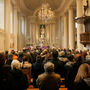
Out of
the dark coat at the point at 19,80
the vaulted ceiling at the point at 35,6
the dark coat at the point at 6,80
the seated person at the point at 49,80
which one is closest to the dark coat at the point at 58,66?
the seated person at the point at 49,80

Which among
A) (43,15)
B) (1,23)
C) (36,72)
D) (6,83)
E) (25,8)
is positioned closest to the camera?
(6,83)

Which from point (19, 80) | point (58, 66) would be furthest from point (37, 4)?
point (19, 80)

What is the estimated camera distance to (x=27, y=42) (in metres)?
30.8

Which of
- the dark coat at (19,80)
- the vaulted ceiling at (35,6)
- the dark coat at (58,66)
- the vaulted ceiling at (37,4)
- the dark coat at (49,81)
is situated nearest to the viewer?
the dark coat at (19,80)

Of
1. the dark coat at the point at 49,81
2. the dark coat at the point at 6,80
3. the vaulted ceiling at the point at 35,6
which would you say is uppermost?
the vaulted ceiling at the point at 35,6

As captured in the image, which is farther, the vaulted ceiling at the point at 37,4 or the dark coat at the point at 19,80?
the vaulted ceiling at the point at 37,4

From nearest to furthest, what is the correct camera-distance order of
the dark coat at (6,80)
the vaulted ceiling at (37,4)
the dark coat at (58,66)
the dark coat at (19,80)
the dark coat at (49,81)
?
the dark coat at (6,80), the dark coat at (19,80), the dark coat at (49,81), the dark coat at (58,66), the vaulted ceiling at (37,4)

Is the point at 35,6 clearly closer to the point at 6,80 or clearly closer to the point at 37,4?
the point at 37,4

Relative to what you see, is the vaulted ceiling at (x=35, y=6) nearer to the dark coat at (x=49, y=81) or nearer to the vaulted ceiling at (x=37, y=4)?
the vaulted ceiling at (x=37, y=4)

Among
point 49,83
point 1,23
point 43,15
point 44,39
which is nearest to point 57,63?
point 49,83

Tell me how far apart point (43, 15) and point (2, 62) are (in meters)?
20.5

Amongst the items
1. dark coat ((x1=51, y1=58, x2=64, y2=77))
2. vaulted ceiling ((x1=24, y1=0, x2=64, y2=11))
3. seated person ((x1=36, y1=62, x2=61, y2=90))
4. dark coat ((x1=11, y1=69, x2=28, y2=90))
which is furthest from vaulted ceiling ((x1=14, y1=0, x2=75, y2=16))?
dark coat ((x1=11, y1=69, x2=28, y2=90))

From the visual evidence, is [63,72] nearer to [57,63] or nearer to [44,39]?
[57,63]

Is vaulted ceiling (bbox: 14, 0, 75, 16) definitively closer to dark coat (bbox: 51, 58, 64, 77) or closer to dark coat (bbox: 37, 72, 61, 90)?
dark coat (bbox: 51, 58, 64, 77)
